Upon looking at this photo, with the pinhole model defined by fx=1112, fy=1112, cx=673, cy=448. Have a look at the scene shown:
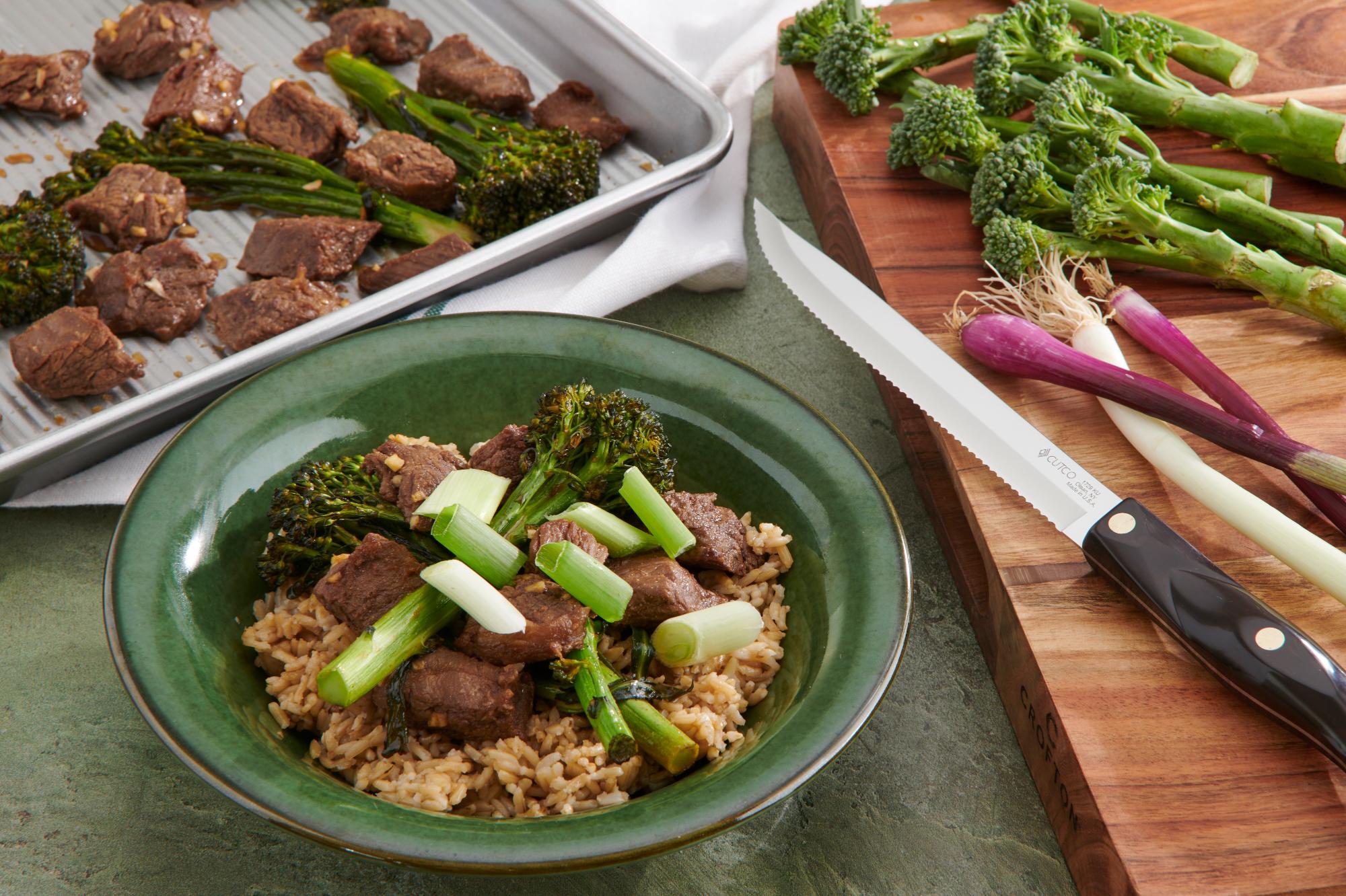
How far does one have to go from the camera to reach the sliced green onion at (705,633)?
201 centimetres

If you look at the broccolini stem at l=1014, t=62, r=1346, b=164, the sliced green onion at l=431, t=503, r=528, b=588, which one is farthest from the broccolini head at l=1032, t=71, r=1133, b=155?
the sliced green onion at l=431, t=503, r=528, b=588

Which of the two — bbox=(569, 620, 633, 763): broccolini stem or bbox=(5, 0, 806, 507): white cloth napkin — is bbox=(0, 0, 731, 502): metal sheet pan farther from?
bbox=(569, 620, 633, 763): broccolini stem

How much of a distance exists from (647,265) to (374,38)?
1507 mm

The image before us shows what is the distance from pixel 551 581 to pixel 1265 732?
1406mm

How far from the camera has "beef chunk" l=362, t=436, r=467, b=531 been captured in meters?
2.16

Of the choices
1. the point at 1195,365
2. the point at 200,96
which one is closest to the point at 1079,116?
the point at 1195,365

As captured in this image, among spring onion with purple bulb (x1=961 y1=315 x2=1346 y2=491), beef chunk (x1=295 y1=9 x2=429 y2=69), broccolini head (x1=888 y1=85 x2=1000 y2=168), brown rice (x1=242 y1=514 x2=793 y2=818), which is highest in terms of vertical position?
broccolini head (x1=888 y1=85 x2=1000 y2=168)

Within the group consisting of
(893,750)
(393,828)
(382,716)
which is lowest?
(893,750)

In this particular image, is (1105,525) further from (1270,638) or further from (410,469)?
(410,469)

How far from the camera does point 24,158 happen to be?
143 inches

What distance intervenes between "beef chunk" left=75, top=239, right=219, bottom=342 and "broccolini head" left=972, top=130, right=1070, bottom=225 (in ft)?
7.26

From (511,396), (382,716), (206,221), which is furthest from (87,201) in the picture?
(382,716)

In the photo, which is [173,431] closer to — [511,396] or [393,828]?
[511,396]

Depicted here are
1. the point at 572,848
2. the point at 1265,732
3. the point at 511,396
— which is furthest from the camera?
the point at 511,396
